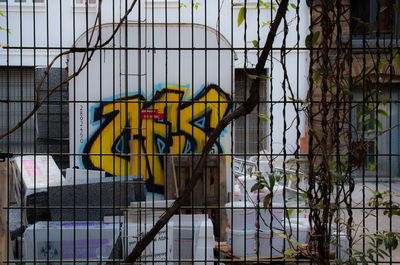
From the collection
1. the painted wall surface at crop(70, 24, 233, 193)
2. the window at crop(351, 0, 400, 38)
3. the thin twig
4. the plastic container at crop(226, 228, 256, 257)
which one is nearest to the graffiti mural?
the painted wall surface at crop(70, 24, 233, 193)

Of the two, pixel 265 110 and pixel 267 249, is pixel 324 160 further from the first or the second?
pixel 265 110

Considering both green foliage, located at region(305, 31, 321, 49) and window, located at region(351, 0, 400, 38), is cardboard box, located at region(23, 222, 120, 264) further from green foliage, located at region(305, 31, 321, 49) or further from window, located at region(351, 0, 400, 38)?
window, located at region(351, 0, 400, 38)

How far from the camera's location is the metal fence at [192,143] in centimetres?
277

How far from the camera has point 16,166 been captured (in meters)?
6.50

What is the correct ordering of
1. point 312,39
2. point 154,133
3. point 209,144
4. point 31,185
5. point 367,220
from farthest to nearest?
point 367,220
point 154,133
point 31,185
point 312,39
point 209,144

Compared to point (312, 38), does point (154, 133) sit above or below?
below

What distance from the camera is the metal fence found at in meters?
2.77

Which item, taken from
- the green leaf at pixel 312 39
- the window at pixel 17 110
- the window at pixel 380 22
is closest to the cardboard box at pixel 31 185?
the green leaf at pixel 312 39

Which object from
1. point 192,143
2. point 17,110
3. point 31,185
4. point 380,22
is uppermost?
point 380,22

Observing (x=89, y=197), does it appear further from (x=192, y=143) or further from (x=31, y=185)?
(x=192, y=143)

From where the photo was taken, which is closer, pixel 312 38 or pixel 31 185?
pixel 312 38

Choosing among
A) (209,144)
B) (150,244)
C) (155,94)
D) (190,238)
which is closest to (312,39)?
(209,144)

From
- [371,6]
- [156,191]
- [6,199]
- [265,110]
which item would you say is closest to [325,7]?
[6,199]

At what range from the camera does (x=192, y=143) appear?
399 centimetres
